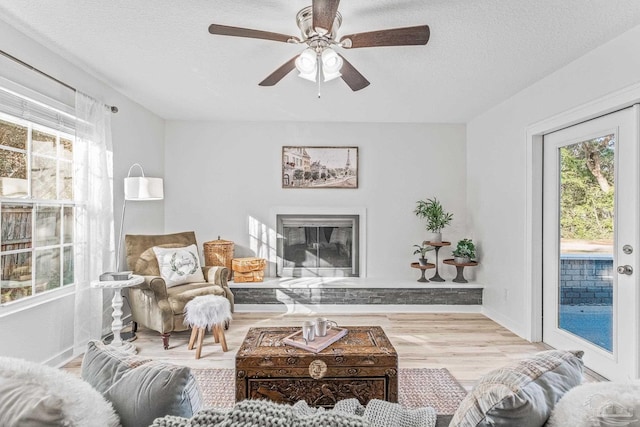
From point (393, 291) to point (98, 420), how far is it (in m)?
3.83

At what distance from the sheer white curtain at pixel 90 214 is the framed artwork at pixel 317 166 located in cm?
221

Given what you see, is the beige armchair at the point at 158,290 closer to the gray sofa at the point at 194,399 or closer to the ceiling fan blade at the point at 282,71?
the ceiling fan blade at the point at 282,71

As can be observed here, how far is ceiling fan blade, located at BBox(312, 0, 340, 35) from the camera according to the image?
5.43ft

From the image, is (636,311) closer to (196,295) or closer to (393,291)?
(393,291)

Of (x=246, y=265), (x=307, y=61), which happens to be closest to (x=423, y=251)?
(x=246, y=265)

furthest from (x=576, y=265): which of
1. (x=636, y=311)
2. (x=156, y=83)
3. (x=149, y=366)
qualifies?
(x=156, y=83)

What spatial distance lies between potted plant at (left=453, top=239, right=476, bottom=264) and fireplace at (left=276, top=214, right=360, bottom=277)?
129 centimetres

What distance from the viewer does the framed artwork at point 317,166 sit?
15.6ft

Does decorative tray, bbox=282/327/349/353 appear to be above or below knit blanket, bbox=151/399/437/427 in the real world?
below

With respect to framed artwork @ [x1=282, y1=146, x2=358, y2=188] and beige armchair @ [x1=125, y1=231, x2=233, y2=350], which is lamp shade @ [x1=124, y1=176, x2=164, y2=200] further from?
framed artwork @ [x1=282, y1=146, x2=358, y2=188]

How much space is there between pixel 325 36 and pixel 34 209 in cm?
256

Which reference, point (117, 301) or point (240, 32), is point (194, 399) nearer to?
point (240, 32)

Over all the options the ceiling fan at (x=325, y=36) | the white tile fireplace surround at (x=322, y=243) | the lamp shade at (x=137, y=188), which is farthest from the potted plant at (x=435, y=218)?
the lamp shade at (x=137, y=188)

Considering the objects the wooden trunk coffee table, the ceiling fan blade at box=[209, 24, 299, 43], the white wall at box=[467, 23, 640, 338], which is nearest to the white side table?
the wooden trunk coffee table
